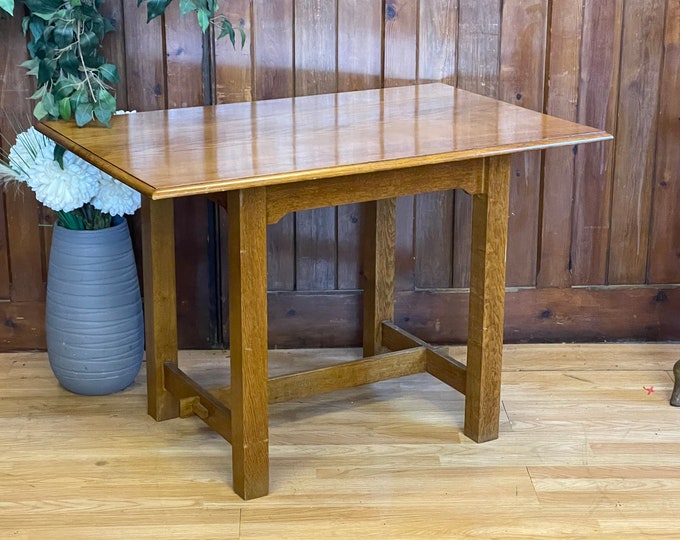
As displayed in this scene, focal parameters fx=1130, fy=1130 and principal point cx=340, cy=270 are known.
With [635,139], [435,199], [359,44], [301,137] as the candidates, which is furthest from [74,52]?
[635,139]

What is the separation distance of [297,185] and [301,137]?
22 centimetres

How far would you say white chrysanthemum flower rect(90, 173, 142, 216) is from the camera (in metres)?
2.93

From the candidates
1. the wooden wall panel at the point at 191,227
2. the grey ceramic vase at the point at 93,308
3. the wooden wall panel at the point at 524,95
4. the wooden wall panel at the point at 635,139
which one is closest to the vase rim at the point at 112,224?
the grey ceramic vase at the point at 93,308

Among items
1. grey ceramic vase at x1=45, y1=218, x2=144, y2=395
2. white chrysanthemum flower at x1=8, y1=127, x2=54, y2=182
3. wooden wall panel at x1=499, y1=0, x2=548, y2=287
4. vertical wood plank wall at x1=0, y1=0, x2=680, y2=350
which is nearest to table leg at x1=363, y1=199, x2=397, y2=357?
vertical wood plank wall at x1=0, y1=0, x2=680, y2=350

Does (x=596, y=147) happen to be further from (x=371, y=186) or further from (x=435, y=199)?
(x=371, y=186)

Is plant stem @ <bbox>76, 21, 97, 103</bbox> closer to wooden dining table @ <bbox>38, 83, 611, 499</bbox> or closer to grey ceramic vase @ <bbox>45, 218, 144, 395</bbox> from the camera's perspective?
wooden dining table @ <bbox>38, 83, 611, 499</bbox>

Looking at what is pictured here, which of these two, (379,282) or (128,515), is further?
(379,282)

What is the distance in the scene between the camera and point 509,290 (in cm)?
349

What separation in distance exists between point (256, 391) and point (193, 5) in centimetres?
96

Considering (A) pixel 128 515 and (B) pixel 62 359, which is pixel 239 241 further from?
(B) pixel 62 359

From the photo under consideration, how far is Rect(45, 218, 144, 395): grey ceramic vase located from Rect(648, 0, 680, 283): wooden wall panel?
157cm

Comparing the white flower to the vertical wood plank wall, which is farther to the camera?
the vertical wood plank wall

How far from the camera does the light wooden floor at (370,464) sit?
2.50m

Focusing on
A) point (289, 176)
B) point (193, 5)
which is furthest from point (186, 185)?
point (193, 5)
